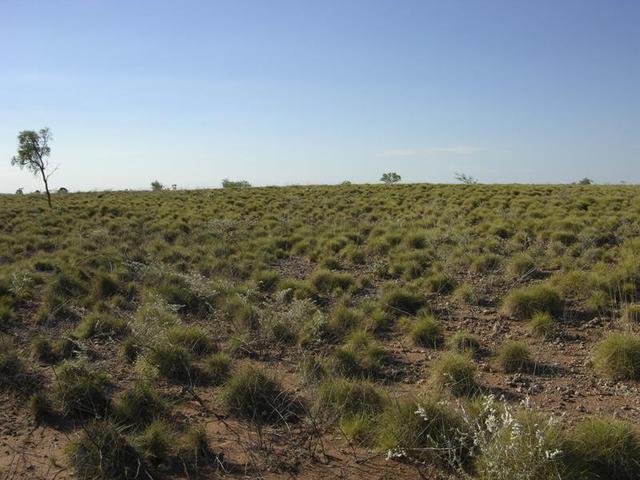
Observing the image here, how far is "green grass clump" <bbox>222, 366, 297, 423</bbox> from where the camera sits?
15.8ft

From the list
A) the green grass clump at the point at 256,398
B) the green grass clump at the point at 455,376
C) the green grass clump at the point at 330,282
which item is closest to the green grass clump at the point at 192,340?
the green grass clump at the point at 256,398

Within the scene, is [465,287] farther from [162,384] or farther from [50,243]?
[50,243]

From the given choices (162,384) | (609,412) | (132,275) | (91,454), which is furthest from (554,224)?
(91,454)

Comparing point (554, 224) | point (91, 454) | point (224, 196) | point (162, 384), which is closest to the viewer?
point (91, 454)

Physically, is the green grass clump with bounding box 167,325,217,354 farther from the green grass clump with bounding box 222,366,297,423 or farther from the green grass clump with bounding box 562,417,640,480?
the green grass clump with bounding box 562,417,640,480

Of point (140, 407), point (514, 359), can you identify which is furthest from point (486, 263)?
point (140, 407)

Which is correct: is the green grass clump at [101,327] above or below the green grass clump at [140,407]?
above

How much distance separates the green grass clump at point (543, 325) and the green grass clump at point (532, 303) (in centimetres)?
38

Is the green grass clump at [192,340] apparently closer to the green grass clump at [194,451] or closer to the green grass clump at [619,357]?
the green grass clump at [194,451]

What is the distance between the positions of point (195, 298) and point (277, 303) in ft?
4.56

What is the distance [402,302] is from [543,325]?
224cm

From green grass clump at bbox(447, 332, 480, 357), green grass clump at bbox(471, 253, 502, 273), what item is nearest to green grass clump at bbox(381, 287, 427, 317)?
green grass clump at bbox(447, 332, 480, 357)

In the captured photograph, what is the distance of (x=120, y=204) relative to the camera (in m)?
24.2

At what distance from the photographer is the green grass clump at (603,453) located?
11.8ft
